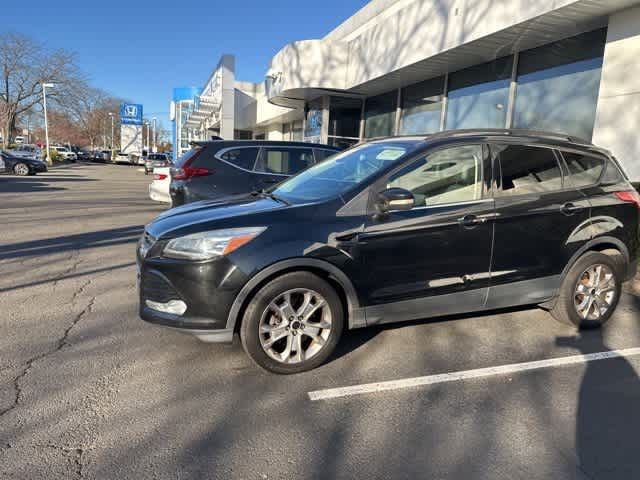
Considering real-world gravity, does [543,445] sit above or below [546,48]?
below

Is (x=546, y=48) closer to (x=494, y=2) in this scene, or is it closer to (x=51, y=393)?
(x=494, y=2)

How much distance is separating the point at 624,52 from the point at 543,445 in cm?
735

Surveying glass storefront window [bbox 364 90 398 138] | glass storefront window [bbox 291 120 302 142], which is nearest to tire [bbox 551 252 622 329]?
glass storefront window [bbox 364 90 398 138]

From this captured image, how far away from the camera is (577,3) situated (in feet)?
23.9

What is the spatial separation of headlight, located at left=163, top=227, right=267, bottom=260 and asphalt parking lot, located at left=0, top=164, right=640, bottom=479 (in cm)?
89

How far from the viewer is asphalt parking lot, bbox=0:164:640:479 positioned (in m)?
2.52

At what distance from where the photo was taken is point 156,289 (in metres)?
3.39

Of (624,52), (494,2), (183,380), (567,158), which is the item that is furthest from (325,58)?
(183,380)

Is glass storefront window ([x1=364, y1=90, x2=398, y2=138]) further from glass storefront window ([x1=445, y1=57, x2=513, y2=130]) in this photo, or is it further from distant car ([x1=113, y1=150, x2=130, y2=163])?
distant car ([x1=113, y1=150, x2=130, y2=163])

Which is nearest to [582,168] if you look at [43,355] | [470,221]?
[470,221]

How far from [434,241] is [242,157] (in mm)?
4480

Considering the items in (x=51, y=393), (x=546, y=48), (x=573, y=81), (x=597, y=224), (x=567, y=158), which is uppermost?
(x=546, y=48)

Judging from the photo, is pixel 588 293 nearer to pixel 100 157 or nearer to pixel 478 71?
pixel 478 71

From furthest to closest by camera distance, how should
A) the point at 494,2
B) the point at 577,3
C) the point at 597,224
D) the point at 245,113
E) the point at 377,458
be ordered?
the point at 245,113 < the point at 494,2 < the point at 577,3 < the point at 597,224 < the point at 377,458
